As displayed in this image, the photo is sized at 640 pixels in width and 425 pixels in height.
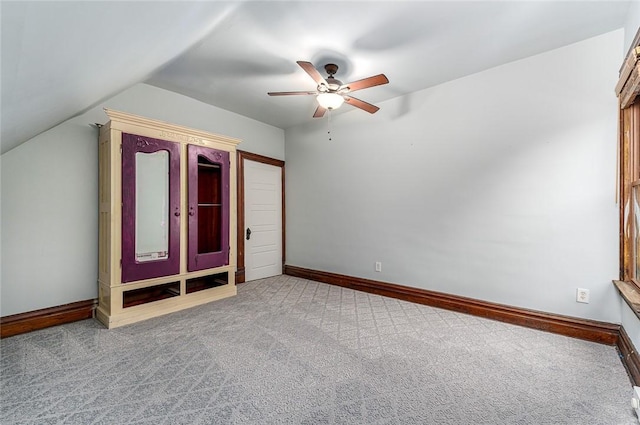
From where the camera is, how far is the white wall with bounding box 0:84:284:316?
8.36ft

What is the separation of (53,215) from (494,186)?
4.53 m

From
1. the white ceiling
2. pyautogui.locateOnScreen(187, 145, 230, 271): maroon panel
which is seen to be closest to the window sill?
the white ceiling

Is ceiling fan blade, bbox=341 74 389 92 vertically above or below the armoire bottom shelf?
above

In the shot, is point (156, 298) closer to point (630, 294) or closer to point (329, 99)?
point (329, 99)

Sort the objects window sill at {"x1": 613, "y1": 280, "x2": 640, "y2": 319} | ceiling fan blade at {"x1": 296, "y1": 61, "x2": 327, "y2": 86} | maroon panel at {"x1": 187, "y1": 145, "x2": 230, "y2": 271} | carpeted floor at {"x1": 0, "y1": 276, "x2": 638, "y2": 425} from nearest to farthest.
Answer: carpeted floor at {"x1": 0, "y1": 276, "x2": 638, "y2": 425} < window sill at {"x1": 613, "y1": 280, "x2": 640, "y2": 319} < ceiling fan blade at {"x1": 296, "y1": 61, "x2": 327, "y2": 86} < maroon panel at {"x1": 187, "y1": 145, "x2": 230, "y2": 271}

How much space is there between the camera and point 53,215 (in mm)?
2758

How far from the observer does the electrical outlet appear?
8.18 feet

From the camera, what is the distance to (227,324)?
9.06ft

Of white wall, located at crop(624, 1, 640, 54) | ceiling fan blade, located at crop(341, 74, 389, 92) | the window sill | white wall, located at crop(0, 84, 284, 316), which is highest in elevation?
white wall, located at crop(624, 1, 640, 54)

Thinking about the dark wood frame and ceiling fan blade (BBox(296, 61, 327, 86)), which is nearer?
ceiling fan blade (BBox(296, 61, 327, 86))

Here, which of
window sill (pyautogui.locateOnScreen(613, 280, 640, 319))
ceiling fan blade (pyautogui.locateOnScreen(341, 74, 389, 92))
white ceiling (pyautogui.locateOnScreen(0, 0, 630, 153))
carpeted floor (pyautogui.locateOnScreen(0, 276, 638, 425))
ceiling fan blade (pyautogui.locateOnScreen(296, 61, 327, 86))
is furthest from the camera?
ceiling fan blade (pyautogui.locateOnScreen(341, 74, 389, 92))

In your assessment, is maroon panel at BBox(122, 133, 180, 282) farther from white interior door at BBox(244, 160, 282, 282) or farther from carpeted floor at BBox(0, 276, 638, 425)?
white interior door at BBox(244, 160, 282, 282)

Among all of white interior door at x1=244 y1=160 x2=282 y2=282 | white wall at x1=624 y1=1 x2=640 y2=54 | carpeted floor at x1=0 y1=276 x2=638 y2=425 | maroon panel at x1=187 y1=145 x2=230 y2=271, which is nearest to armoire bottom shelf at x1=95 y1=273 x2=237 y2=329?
carpeted floor at x1=0 y1=276 x2=638 y2=425

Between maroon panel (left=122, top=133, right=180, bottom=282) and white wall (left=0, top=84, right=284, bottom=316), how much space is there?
544 millimetres
